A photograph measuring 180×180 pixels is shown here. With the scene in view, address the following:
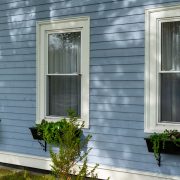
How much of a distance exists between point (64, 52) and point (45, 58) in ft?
1.36

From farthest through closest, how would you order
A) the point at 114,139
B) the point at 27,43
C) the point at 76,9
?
the point at 27,43 → the point at 76,9 → the point at 114,139

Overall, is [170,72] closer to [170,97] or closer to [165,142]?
[170,97]

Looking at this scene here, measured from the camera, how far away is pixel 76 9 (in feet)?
24.0

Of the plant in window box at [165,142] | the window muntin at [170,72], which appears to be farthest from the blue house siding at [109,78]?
the window muntin at [170,72]

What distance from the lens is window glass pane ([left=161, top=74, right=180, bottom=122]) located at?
6.30 meters

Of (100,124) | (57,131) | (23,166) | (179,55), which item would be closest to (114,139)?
(100,124)

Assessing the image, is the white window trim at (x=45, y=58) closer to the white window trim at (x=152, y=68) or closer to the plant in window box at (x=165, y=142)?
the white window trim at (x=152, y=68)

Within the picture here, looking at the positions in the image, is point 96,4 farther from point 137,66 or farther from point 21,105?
point 21,105

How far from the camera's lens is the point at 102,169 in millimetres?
6871

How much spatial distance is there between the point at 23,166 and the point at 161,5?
13.3 feet

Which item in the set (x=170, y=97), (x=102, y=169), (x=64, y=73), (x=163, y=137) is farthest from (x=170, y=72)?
(x=64, y=73)

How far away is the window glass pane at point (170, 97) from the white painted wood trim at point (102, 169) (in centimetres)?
88

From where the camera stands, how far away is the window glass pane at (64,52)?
293 inches

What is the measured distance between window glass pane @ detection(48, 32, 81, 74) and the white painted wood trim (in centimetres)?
169
